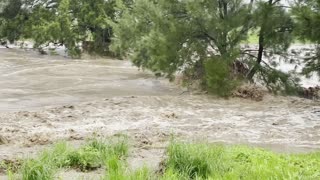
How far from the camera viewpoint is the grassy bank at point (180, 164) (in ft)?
18.3

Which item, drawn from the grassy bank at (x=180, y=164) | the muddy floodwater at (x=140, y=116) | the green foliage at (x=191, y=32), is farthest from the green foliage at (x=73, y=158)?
the green foliage at (x=191, y=32)

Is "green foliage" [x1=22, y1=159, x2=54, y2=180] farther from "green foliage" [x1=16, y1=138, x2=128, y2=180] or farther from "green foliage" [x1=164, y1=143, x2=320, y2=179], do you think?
"green foliage" [x1=164, y1=143, x2=320, y2=179]

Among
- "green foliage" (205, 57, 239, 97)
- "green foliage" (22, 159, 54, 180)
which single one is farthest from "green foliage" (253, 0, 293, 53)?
"green foliage" (22, 159, 54, 180)

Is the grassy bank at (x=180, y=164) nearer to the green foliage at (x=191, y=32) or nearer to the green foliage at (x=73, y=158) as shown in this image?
the green foliage at (x=73, y=158)

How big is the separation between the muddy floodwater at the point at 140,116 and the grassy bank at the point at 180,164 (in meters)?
0.64

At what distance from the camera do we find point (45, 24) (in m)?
28.9

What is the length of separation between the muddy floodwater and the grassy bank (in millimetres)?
642

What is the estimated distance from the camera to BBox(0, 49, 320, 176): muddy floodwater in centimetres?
948

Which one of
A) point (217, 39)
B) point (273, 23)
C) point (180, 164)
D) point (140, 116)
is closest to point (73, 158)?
point (180, 164)

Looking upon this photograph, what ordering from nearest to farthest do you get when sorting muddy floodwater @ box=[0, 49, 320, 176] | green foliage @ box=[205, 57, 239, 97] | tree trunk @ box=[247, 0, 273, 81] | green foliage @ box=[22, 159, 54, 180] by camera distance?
green foliage @ box=[22, 159, 54, 180]
muddy floodwater @ box=[0, 49, 320, 176]
green foliage @ box=[205, 57, 239, 97]
tree trunk @ box=[247, 0, 273, 81]

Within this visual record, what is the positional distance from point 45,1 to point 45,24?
115 inches

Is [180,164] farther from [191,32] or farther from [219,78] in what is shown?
[191,32]

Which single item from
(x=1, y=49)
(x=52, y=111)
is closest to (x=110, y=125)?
(x=52, y=111)

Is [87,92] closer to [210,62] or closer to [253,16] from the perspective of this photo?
[210,62]
